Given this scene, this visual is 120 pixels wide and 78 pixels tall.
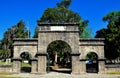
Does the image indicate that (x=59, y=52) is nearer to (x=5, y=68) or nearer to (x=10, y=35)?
(x=10, y=35)

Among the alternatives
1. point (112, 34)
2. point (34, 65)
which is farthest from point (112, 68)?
point (112, 34)

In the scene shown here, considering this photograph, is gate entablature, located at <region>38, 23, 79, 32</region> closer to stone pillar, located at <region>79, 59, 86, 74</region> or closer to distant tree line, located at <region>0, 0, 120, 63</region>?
stone pillar, located at <region>79, 59, 86, 74</region>

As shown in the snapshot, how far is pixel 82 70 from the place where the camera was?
27.1 m

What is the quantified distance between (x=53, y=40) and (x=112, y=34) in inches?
605

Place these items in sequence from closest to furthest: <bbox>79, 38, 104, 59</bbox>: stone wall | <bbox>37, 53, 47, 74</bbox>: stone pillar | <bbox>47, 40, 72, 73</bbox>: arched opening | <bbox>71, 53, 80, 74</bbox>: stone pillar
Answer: <bbox>71, 53, 80, 74</bbox>: stone pillar, <bbox>37, 53, 47, 74</bbox>: stone pillar, <bbox>79, 38, 104, 59</bbox>: stone wall, <bbox>47, 40, 72, 73</bbox>: arched opening

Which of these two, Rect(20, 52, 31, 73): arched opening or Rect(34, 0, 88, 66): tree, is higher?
Rect(34, 0, 88, 66): tree

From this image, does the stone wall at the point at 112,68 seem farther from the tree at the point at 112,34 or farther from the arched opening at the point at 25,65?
the arched opening at the point at 25,65

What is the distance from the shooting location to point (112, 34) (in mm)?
39188

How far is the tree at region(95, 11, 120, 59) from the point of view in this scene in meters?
37.9

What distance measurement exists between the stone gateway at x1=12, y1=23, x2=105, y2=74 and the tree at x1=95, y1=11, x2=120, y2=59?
1081 cm

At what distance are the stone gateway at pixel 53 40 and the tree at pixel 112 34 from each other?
35.5 ft

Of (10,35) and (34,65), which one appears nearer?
(34,65)

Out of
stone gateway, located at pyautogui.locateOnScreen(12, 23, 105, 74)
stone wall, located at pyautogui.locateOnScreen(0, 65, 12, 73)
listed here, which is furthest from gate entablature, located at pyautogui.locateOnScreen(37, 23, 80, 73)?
stone wall, located at pyautogui.locateOnScreen(0, 65, 12, 73)

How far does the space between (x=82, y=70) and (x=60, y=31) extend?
5680 mm
